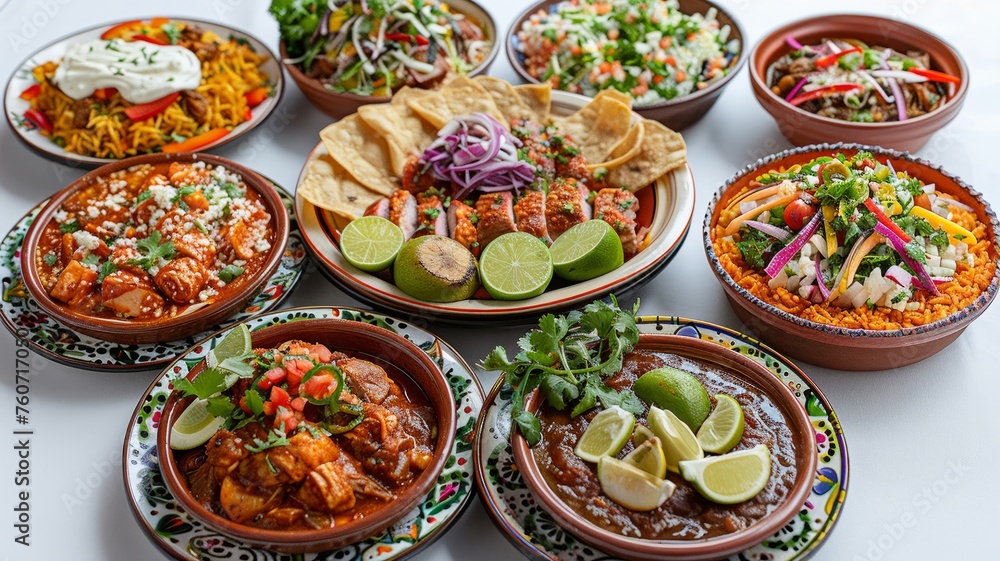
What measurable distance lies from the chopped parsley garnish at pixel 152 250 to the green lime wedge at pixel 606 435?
193 centimetres

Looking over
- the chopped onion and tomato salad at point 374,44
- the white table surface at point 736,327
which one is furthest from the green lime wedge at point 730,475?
the chopped onion and tomato salad at point 374,44

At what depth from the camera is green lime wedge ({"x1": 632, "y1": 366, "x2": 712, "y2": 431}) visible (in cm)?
278

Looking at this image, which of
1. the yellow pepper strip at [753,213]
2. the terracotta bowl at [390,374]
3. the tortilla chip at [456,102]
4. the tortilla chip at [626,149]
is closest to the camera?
the terracotta bowl at [390,374]

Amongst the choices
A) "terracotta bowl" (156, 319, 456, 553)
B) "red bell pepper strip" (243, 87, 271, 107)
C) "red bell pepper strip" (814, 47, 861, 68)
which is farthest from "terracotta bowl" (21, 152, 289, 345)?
"red bell pepper strip" (814, 47, 861, 68)

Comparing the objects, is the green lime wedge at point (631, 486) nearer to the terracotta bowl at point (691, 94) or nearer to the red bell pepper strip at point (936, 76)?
the terracotta bowl at point (691, 94)

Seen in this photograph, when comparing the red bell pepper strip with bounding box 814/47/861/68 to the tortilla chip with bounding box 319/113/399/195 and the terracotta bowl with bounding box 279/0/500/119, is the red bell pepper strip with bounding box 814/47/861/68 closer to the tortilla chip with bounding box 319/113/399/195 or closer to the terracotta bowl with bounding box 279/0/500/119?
the terracotta bowl with bounding box 279/0/500/119

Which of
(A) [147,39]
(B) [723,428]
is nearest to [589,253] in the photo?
(B) [723,428]

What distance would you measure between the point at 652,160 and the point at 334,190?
148cm

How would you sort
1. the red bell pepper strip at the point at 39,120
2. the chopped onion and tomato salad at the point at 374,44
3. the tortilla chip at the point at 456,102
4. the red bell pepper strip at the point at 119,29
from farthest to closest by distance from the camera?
1. the red bell pepper strip at the point at 119,29
2. the chopped onion and tomato salad at the point at 374,44
3. the red bell pepper strip at the point at 39,120
4. the tortilla chip at the point at 456,102

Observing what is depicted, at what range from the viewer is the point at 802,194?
3.44m

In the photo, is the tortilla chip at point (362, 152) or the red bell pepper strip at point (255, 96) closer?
the tortilla chip at point (362, 152)

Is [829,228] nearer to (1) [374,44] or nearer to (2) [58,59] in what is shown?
(1) [374,44]

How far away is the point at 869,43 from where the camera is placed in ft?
15.0

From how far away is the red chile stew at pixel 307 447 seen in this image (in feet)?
8.62
